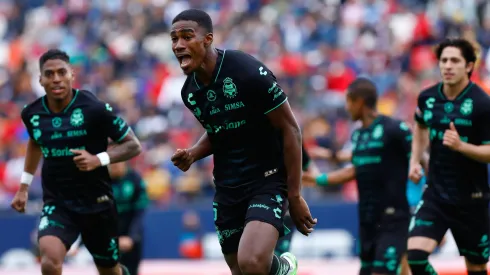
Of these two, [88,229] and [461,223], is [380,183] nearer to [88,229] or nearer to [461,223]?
[461,223]

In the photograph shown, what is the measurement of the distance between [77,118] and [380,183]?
11.0ft

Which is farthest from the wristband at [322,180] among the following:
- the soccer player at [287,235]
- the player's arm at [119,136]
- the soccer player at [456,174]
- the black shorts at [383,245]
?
the player's arm at [119,136]

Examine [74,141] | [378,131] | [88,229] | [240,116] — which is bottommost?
[88,229]

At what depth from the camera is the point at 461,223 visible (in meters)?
9.82

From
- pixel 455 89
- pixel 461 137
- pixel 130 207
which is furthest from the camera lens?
pixel 130 207

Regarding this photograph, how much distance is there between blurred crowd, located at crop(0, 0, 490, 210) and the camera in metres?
19.3

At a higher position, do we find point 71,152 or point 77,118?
point 77,118

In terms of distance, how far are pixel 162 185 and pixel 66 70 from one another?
372 inches

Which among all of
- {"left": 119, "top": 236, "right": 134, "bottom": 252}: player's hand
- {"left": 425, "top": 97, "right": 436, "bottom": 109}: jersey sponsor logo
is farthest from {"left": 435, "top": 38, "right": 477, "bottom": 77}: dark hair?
{"left": 119, "top": 236, "right": 134, "bottom": 252}: player's hand

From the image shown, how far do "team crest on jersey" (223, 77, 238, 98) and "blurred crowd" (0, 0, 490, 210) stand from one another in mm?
9541

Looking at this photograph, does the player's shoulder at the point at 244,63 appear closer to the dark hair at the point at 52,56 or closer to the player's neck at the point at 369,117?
the dark hair at the point at 52,56

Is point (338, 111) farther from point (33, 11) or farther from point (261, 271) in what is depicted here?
point (261, 271)

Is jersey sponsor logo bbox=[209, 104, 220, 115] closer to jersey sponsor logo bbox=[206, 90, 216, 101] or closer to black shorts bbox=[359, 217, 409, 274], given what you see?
jersey sponsor logo bbox=[206, 90, 216, 101]

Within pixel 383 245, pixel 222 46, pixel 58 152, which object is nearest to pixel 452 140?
pixel 383 245
